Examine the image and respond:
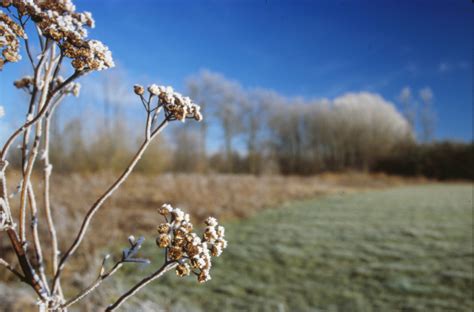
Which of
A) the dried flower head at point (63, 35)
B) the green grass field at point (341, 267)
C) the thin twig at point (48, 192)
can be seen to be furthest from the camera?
the green grass field at point (341, 267)

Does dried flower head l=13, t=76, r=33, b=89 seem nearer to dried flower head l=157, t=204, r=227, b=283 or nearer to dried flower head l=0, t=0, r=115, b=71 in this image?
dried flower head l=0, t=0, r=115, b=71

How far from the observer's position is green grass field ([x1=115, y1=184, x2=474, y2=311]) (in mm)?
3727

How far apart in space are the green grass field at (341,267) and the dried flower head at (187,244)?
2972 mm

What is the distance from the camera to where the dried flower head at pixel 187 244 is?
1.68 feet

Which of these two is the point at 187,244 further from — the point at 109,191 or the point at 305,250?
the point at 305,250

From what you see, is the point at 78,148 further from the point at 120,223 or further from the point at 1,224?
the point at 1,224

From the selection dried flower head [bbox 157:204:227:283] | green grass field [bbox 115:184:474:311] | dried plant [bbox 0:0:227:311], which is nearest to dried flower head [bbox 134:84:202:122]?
dried plant [bbox 0:0:227:311]

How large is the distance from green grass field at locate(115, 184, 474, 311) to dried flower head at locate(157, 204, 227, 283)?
2972mm

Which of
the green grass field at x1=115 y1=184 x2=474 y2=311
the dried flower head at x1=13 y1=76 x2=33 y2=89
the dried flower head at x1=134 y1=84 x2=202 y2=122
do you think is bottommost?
the green grass field at x1=115 y1=184 x2=474 y2=311

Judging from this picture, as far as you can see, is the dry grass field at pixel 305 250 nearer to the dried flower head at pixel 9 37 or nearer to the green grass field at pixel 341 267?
the green grass field at pixel 341 267

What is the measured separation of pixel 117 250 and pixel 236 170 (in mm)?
12773

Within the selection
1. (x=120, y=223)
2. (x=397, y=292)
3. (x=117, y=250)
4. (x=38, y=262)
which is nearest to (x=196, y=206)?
(x=120, y=223)

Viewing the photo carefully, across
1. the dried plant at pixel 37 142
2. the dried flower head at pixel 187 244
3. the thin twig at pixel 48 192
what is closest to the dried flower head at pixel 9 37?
the dried plant at pixel 37 142

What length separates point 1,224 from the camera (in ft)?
1.58
